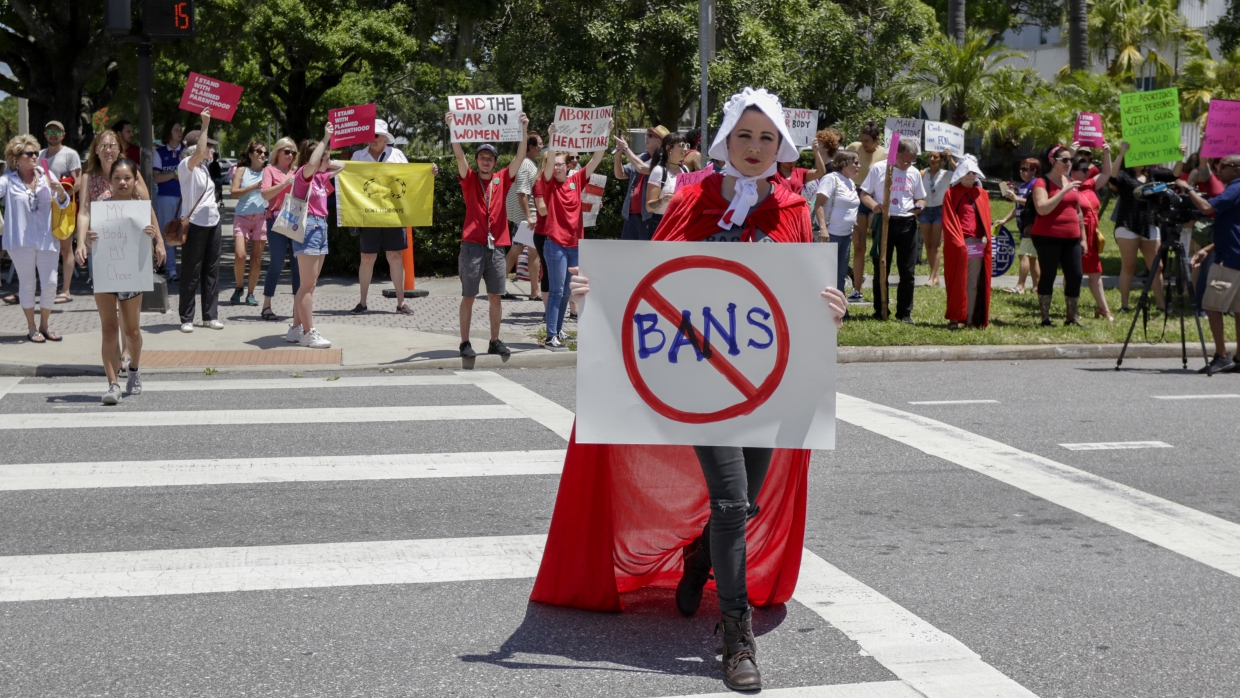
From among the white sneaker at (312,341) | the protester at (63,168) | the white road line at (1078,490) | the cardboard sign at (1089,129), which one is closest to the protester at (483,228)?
the white sneaker at (312,341)

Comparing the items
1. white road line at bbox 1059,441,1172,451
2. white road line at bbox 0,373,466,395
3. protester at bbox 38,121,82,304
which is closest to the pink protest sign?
white road line at bbox 1059,441,1172,451

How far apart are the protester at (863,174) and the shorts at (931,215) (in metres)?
0.96

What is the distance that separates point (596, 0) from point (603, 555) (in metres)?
19.7

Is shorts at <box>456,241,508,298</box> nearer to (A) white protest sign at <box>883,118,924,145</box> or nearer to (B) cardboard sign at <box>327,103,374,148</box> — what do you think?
(B) cardboard sign at <box>327,103,374,148</box>

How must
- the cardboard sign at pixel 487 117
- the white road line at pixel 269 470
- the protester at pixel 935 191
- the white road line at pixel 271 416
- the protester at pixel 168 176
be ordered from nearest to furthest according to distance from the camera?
the white road line at pixel 269 470, the white road line at pixel 271 416, the cardboard sign at pixel 487 117, the protester at pixel 168 176, the protester at pixel 935 191

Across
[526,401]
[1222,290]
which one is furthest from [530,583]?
[1222,290]

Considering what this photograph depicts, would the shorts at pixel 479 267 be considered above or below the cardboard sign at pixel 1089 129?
below

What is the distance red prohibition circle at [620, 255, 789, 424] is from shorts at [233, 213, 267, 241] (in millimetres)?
11093

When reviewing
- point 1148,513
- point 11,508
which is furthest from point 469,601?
point 1148,513

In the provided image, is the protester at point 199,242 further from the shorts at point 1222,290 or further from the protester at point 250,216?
the shorts at point 1222,290

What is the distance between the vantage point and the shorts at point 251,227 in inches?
566

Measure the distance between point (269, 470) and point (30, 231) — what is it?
609 cm

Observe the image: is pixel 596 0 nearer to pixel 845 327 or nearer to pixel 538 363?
pixel 845 327

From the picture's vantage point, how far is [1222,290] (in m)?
11.0
